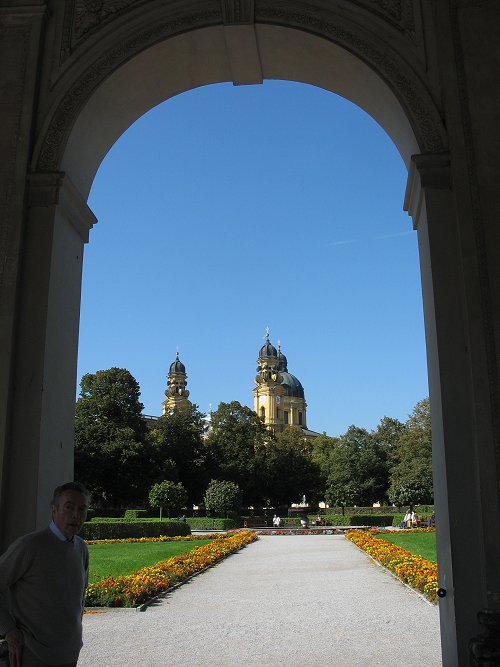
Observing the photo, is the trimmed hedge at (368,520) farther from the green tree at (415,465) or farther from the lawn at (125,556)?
the lawn at (125,556)

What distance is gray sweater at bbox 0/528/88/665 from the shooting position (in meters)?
3.56

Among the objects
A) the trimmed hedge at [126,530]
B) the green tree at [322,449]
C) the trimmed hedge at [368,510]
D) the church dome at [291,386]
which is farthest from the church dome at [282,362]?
the trimmed hedge at [126,530]

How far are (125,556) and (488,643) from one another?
18446 mm

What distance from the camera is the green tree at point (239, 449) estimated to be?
57125mm

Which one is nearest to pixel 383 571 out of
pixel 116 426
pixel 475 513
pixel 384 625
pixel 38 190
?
pixel 384 625

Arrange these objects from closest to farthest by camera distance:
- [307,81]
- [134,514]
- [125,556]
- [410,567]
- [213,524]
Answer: [307,81], [410,567], [125,556], [134,514], [213,524]

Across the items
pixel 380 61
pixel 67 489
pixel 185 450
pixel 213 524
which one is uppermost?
pixel 380 61

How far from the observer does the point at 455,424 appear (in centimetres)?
544

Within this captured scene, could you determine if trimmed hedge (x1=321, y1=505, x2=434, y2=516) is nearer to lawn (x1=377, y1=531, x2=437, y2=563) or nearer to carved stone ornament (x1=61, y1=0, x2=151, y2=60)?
lawn (x1=377, y1=531, x2=437, y2=563)

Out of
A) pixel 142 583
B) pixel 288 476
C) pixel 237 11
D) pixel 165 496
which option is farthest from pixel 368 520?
pixel 237 11

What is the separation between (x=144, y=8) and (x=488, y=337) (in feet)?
15.6

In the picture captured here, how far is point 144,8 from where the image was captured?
22.4ft

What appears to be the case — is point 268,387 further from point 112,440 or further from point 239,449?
point 112,440

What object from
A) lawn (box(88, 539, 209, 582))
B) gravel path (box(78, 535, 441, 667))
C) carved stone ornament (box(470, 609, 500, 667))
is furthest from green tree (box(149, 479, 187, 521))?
carved stone ornament (box(470, 609, 500, 667))
